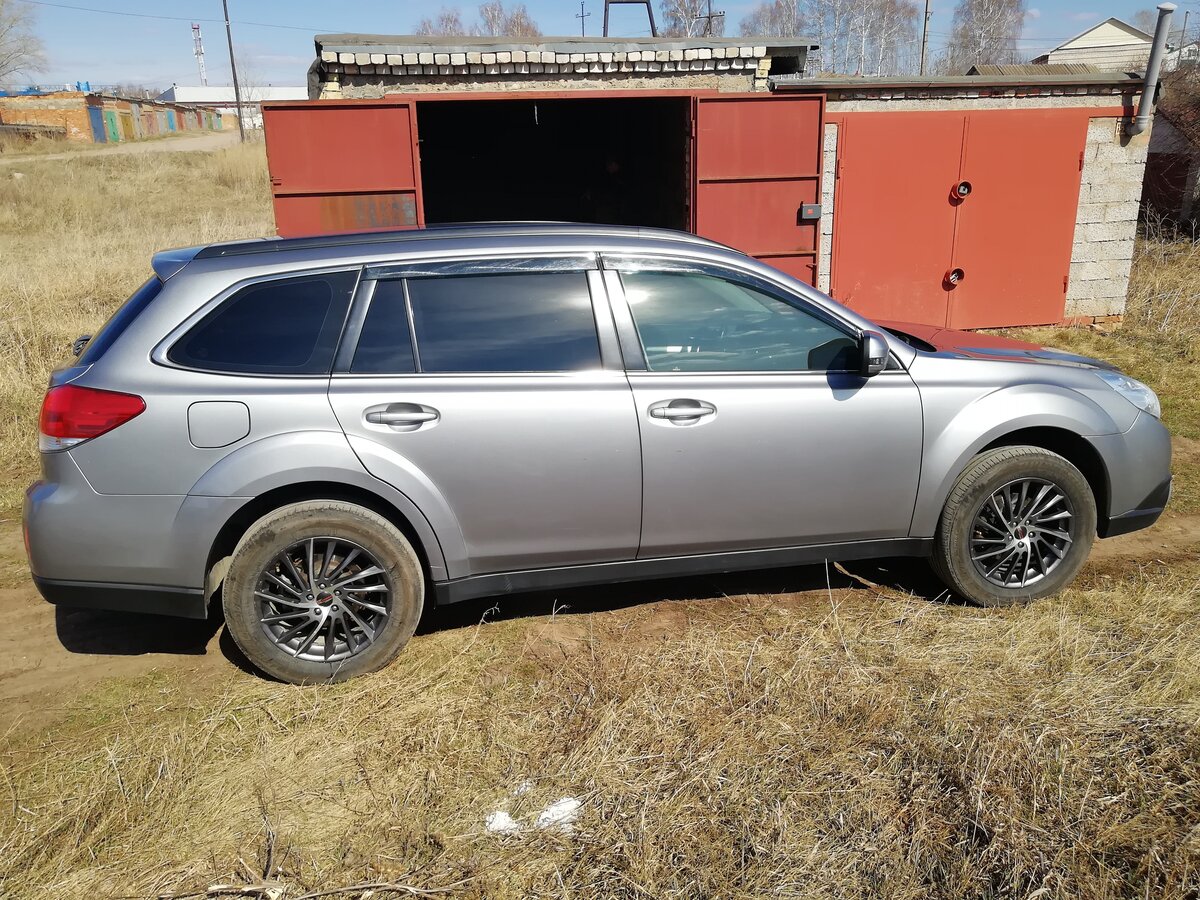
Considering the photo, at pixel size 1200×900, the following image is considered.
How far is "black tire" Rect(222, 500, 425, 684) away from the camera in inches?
140

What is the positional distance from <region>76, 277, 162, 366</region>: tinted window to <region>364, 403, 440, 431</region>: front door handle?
100 centimetres

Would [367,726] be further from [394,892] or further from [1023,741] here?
[1023,741]

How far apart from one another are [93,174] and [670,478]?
3244 centimetres

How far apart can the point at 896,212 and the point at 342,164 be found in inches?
237

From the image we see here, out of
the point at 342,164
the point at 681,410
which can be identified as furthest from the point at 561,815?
the point at 342,164

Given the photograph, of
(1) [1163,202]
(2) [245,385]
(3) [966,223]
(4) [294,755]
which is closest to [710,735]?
(4) [294,755]

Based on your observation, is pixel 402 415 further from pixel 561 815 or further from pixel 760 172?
pixel 760 172

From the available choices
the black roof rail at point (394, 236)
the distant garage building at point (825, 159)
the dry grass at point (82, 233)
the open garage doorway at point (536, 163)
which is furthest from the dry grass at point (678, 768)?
the open garage doorway at point (536, 163)

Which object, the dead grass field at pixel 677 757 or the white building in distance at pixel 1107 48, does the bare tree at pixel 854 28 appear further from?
the dead grass field at pixel 677 757

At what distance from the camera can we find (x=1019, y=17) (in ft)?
220

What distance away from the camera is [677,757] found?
3.13 m

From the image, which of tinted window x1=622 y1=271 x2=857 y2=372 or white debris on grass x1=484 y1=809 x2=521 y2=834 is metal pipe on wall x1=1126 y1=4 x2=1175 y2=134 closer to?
tinted window x1=622 y1=271 x2=857 y2=372

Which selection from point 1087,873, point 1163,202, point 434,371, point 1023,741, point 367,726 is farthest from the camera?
point 1163,202

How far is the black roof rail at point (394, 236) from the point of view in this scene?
3779 millimetres
